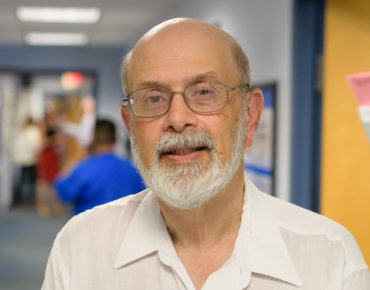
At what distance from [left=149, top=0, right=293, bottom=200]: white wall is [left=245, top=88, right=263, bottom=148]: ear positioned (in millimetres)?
1427

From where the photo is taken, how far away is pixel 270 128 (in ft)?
9.81

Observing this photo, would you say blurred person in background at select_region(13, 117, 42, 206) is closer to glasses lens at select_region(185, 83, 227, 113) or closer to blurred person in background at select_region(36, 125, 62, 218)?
blurred person in background at select_region(36, 125, 62, 218)

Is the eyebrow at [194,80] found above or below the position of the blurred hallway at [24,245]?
above

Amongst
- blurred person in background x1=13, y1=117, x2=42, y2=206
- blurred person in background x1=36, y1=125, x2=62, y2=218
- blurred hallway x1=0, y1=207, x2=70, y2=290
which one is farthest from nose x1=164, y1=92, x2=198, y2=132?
blurred person in background x1=13, y1=117, x2=42, y2=206

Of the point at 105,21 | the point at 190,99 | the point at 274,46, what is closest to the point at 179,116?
the point at 190,99

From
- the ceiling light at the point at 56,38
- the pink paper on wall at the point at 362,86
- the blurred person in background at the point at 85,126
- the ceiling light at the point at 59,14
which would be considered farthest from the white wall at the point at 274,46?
the ceiling light at the point at 56,38

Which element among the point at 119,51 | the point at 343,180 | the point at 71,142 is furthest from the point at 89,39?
the point at 343,180

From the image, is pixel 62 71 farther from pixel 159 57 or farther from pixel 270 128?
pixel 159 57

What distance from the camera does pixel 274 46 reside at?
2.94m

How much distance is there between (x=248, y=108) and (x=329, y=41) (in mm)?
1314

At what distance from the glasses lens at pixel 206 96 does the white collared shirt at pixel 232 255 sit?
25 cm

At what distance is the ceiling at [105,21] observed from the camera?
529 centimetres

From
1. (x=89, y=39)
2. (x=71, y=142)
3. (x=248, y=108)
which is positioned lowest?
(x=71, y=142)

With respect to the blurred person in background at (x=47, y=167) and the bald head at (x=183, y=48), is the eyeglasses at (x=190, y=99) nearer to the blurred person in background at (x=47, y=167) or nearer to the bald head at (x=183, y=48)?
the bald head at (x=183, y=48)
